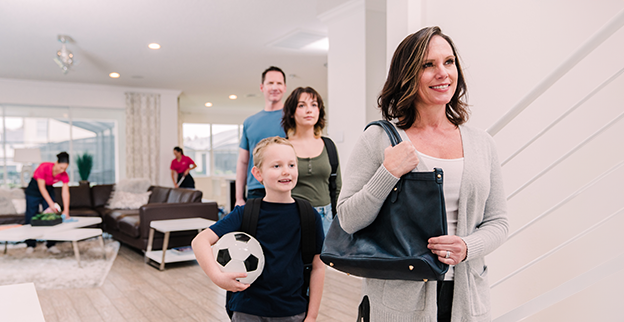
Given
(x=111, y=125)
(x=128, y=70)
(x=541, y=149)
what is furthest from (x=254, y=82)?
(x=541, y=149)

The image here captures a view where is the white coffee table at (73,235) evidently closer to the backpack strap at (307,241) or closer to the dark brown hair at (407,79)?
the backpack strap at (307,241)

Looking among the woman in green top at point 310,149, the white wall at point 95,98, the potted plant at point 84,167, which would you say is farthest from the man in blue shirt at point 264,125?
the white wall at point 95,98

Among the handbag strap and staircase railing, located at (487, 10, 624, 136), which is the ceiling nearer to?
staircase railing, located at (487, 10, 624, 136)

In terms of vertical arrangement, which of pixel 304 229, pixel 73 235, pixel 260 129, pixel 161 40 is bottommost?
pixel 73 235

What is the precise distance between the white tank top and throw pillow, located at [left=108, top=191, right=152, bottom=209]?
6.09m

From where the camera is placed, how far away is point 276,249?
134cm

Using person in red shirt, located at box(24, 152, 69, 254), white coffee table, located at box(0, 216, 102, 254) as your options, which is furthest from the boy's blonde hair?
person in red shirt, located at box(24, 152, 69, 254)

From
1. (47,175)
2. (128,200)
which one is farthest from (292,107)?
(128,200)

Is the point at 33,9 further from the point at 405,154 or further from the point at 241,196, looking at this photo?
the point at 405,154

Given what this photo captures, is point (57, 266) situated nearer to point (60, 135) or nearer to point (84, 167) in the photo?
point (84, 167)

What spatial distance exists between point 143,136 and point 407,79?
8179 mm

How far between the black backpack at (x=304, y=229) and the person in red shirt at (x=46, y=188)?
14.5 feet

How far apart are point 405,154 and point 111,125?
849 cm

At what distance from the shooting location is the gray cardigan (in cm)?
95
